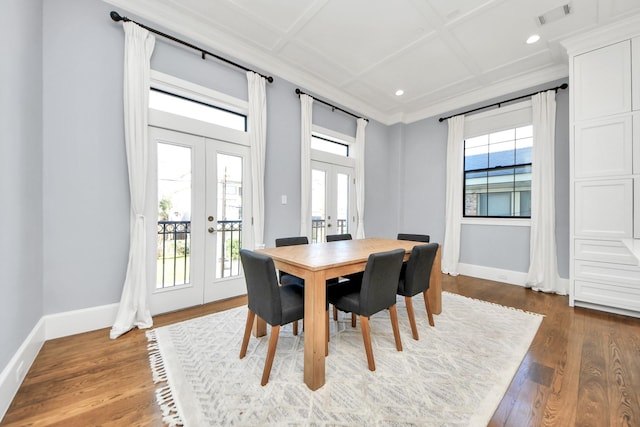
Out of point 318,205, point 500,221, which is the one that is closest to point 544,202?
point 500,221

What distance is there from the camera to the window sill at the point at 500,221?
384 centimetres

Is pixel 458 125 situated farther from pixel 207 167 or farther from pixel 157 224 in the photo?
pixel 157 224

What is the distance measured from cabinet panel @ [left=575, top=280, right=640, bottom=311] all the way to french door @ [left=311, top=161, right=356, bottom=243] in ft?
10.4

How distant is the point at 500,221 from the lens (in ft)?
13.4

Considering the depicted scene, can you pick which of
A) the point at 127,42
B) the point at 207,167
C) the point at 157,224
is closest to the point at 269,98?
the point at 207,167

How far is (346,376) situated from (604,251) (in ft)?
11.0

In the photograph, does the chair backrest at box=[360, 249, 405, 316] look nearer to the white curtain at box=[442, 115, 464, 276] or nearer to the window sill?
the white curtain at box=[442, 115, 464, 276]

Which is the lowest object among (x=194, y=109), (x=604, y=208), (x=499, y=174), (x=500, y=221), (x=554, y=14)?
(x=500, y=221)

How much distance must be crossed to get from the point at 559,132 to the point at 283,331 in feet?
15.2

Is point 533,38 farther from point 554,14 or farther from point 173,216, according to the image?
point 173,216

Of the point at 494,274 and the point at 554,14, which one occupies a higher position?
the point at 554,14

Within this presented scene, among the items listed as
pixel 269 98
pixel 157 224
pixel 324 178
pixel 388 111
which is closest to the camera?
pixel 157 224

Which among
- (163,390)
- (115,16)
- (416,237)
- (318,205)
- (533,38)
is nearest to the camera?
(163,390)

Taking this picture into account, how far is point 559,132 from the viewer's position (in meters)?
3.54
